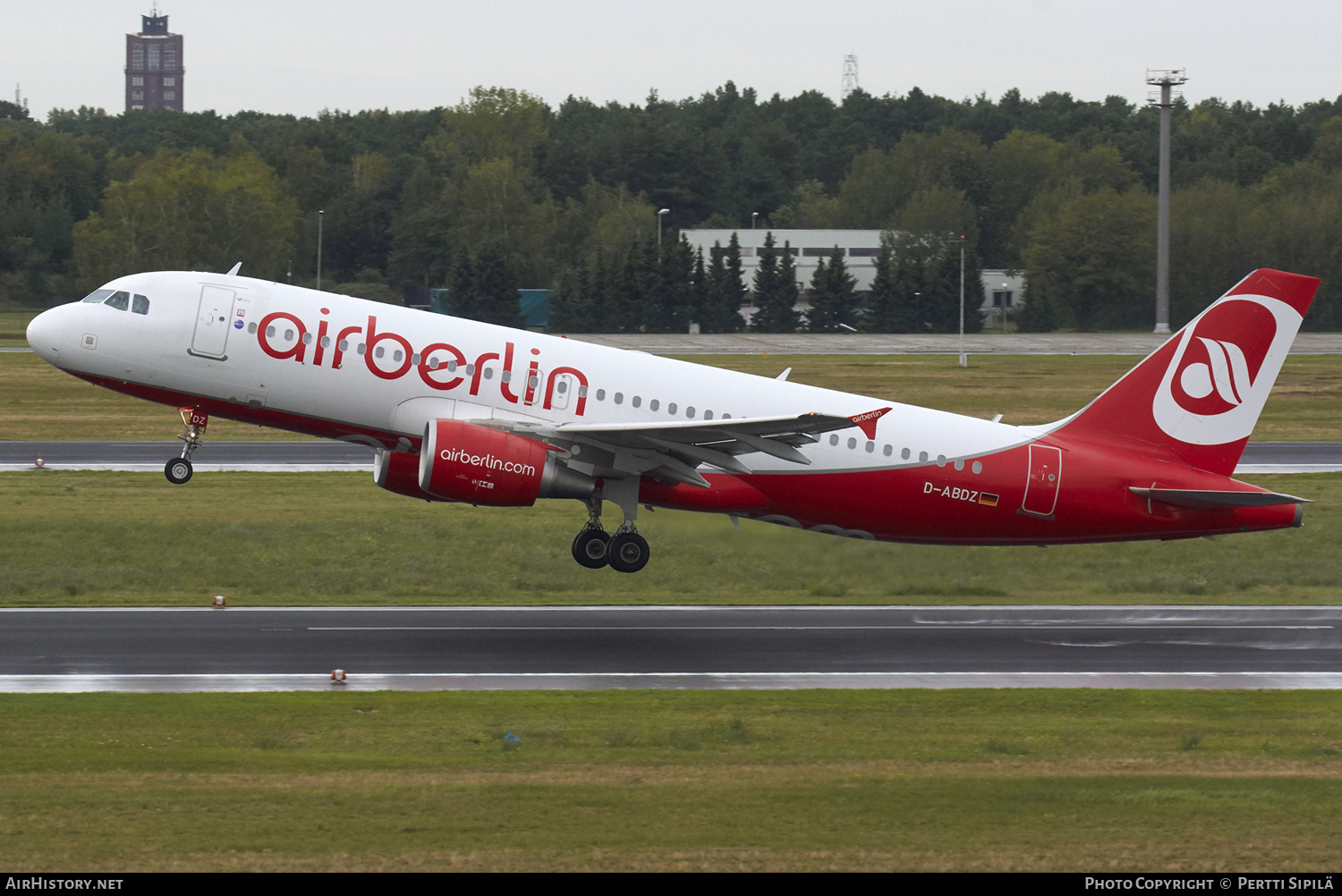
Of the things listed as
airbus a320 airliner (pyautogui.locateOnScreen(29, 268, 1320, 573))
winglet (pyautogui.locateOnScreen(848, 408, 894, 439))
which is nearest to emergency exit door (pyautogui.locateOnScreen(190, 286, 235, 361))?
airbus a320 airliner (pyautogui.locateOnScreen(29, 268, 1320, 573))

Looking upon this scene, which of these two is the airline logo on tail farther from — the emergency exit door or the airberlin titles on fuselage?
the emergency exit door

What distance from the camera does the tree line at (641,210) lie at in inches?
5037

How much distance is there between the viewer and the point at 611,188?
170875 mm

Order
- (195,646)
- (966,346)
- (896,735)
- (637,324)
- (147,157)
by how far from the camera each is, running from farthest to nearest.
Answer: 1. (147,157)
2. (637,324)
3. (966,346)
4. (195,646)
5. (896,735)

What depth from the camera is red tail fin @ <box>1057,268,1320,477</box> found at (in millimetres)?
31125

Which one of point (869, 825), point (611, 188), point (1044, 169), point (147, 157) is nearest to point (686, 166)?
point (611, 188)

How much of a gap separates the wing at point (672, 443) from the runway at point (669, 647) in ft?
11.1

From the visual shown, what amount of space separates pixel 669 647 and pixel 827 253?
13574 cm

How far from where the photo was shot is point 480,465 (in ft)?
91.8

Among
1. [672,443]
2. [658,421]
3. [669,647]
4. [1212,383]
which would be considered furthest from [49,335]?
[1212,383]

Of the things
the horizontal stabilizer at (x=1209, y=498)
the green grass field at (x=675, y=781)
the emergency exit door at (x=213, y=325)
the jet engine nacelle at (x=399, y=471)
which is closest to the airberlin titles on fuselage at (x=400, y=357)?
the emergency exit door at (x=213, y=325)

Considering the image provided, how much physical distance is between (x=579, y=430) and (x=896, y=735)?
9.32 metres

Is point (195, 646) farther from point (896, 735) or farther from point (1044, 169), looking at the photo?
point (1044, 169)

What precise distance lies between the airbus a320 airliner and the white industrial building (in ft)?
367
